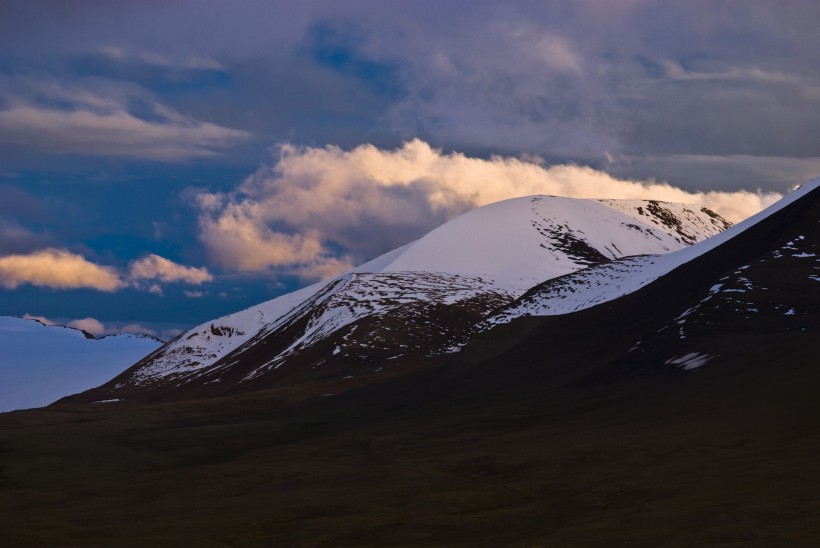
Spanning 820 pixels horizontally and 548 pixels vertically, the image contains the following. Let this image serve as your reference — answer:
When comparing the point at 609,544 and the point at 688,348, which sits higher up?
the point at 688,348

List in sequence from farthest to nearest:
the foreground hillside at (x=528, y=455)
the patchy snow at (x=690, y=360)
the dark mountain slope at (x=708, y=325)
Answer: the dark mountain slope at (x=708, y=325)
the patchy snow at (x=690, y=360)
the foreground hillside at (x=528, y=455)

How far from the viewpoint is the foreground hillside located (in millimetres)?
75438

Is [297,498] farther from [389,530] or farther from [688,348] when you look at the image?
[688,348]

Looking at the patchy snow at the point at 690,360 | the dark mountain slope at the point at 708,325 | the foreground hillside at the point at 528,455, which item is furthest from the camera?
the dark mountain slope at the point at 708,325

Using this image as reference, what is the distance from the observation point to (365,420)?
179 m

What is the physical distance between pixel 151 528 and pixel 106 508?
21640mm

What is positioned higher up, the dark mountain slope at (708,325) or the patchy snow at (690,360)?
the dark mountain slope at (708,325)

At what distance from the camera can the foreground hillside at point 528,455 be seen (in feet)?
247

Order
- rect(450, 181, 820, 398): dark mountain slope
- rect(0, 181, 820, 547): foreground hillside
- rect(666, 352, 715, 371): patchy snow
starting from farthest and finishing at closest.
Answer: rect(450, 181, 820, 398): dark mountain slope → rect(666, 352, 715, 371): patchy snow → rect(0, 181, 820, 547): foreground hillside

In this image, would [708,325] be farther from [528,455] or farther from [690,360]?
[528,455]

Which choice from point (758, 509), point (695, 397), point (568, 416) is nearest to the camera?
point (758, 509)

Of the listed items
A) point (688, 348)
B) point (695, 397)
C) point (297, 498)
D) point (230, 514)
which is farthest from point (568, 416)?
point (230, 514)

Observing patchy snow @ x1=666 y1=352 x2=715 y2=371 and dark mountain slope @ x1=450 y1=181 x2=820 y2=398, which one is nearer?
patchy snow @ x1=666 y1=352 x2=715 y2=371

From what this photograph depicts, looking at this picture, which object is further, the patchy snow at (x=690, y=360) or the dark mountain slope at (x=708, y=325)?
the dark mountain slope at (x=708, y=325)
